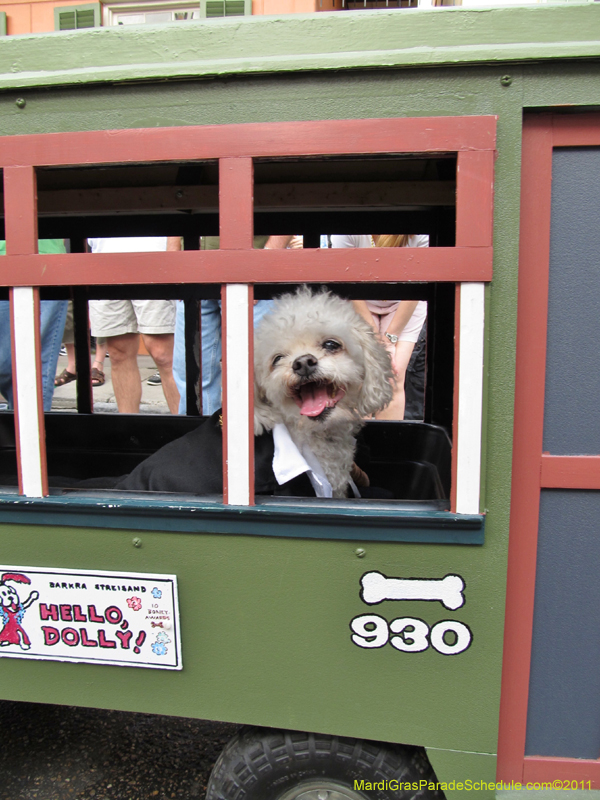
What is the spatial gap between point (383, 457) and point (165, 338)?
265 cm

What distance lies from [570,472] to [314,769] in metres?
0.98

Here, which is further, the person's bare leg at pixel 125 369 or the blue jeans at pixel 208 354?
the person's bare leg at pixel 125 369

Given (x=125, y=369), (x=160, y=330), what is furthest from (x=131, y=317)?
(x=125, y=369)

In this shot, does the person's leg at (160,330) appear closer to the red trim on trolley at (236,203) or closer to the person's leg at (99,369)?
the person's leg at (99,369)

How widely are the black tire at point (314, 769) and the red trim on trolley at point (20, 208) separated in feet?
4.33

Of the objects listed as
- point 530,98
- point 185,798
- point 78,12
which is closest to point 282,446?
point 530,98

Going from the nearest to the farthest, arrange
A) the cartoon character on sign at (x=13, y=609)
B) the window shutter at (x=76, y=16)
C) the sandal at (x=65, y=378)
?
1. the cartoon character on sign at (x=13, y=609)
2. the window shutter at (x=76, y=16)
3. the sandal at (x=65, y=378)

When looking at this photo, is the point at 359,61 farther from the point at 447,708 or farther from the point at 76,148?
the point at 447,708

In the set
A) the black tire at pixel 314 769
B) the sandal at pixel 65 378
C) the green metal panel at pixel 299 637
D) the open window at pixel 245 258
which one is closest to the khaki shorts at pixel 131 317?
the sandal at pixel 65 378

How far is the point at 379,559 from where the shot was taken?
1409 millimetres

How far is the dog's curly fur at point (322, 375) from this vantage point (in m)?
1.88

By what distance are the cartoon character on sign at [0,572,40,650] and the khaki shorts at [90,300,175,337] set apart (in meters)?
2.84

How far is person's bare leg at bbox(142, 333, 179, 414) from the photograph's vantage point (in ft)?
15.1

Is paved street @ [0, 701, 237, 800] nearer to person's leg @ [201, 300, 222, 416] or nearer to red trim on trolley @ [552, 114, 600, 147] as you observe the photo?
person's leg @ [201, 300, 222, 416]
